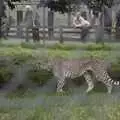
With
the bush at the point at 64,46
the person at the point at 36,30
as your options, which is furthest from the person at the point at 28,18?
the bush at the point at 64,46

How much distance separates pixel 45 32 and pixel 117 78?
0.99m

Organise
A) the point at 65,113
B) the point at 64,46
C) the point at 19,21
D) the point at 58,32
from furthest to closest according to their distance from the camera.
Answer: the point at 64,46 → the point at 58,32 → the point at 19,21 → the point at 65,113

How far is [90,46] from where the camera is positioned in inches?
201

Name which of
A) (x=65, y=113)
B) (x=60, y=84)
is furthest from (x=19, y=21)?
(x=65, y=113)

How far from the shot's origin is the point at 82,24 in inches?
200

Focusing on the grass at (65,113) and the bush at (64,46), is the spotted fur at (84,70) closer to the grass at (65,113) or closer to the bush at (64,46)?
the bush at (64,46)

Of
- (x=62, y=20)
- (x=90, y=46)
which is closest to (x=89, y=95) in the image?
(x=90, y=46)

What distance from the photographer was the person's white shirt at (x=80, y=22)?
5.00 meters

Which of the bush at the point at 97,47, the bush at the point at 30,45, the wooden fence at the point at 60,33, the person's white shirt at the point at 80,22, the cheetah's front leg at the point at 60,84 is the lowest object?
the cheetah's front leg at the point at 60,84

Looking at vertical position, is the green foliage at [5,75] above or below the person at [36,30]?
below

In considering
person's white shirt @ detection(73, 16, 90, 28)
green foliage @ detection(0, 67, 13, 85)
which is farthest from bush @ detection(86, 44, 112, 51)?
green foliage @ detection(0, 67, 13, 85)

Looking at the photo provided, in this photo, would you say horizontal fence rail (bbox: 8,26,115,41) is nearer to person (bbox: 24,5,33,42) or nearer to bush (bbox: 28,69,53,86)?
person (bbox: 24,5,33,42)

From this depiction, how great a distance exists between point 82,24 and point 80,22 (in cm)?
5

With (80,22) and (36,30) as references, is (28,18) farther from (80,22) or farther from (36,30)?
(80,22)
